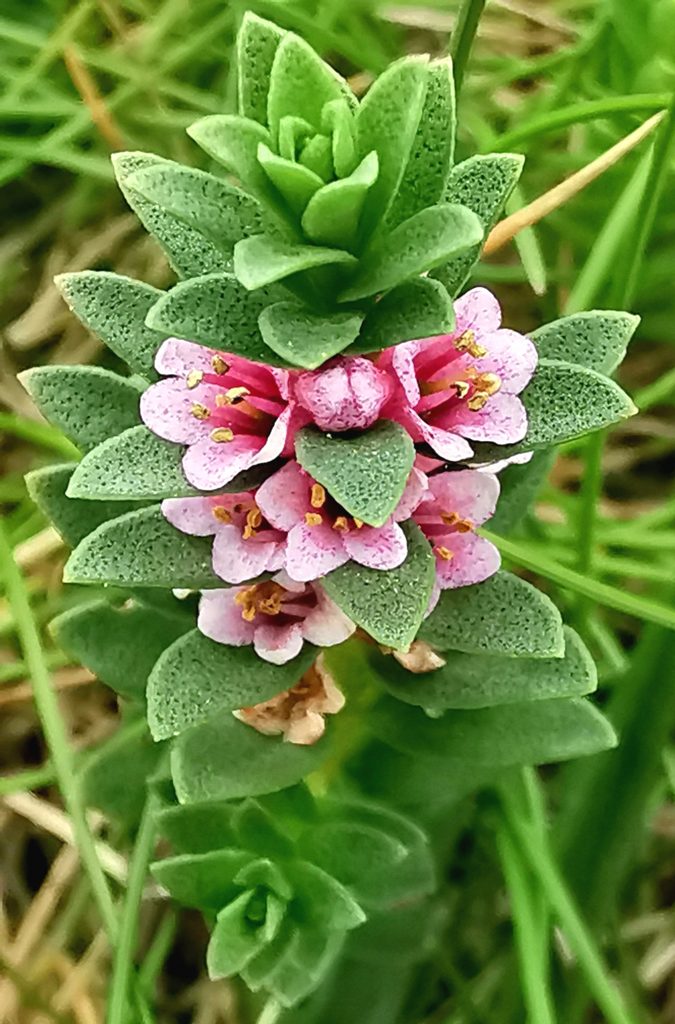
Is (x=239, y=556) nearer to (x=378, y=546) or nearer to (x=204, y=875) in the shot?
Answer: (x=378, y=546)

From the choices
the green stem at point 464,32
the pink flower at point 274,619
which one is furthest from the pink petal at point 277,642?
the green stem at point 464,32

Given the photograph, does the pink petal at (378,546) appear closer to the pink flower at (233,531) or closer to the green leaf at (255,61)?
the pink flower at (233,531)

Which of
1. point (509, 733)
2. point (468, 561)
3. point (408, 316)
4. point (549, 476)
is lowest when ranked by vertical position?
point (549, 476)

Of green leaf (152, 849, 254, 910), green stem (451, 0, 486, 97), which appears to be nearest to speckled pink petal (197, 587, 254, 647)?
green leaf (152, 849, 254, 910)

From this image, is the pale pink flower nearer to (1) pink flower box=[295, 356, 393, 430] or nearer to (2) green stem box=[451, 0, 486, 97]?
(1) pink flower box=[295, 356, 393, 430]

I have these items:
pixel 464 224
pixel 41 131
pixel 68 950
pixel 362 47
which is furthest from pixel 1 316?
pixel 464 224

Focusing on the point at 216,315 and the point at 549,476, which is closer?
the point at 216,315

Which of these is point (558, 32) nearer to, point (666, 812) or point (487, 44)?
point (487, 44)

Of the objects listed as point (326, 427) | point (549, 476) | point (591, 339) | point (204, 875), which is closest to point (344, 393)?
point (326, 427)
